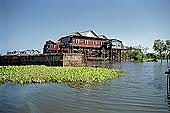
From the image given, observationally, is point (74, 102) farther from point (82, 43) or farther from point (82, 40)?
point (82, 40)

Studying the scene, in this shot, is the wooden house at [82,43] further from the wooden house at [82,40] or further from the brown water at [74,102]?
the brown water at [74,102]

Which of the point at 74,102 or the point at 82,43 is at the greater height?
the point at 82,43

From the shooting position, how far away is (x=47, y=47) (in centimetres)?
4862

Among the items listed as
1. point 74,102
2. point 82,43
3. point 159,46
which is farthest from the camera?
point 159,46

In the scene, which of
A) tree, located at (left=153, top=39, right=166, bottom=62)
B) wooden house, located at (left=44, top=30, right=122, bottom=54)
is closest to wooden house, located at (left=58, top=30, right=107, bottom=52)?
wooden house, located at (left=44, top=30, right=122, bottom=54)

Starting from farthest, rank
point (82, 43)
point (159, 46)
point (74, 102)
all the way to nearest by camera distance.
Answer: point (159, 46), point (82, 43), point (74, 102)

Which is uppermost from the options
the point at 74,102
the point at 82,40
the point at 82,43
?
the point at 82,40

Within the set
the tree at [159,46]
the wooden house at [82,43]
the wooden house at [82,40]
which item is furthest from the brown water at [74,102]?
the tree at [159,46]

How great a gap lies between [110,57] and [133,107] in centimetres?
4745

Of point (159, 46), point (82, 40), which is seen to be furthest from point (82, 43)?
point (159, 46)

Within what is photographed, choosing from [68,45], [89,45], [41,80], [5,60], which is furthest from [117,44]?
[41,80]

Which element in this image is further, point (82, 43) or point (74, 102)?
point (82, 43)

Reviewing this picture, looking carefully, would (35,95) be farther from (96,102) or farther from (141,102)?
(141,102)

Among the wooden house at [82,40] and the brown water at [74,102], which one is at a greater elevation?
the wooden house at [82,40]
